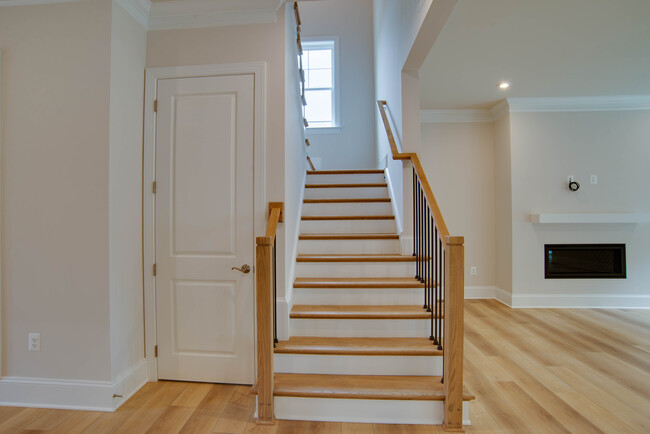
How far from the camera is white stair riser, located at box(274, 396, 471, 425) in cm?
188

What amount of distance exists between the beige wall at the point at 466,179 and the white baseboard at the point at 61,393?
13.8 ft

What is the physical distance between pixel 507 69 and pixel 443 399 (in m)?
3.32

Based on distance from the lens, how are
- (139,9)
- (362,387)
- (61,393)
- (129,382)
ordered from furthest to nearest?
1. (139,9)
2. (129,382)
3. (61,393)
4. (362,387)

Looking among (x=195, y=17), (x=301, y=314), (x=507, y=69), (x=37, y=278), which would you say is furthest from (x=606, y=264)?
(x=37, y=278)

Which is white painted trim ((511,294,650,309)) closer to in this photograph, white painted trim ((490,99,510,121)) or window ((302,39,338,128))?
white painted trim ((490,99,510,121))

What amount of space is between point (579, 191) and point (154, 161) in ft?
16.4

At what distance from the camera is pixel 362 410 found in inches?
75.0

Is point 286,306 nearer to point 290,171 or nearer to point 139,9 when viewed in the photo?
point 290,171

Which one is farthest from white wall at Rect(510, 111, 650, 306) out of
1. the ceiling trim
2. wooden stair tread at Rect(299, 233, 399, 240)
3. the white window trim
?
the ceiling trim

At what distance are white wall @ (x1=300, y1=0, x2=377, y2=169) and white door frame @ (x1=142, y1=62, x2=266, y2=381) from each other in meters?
3.32

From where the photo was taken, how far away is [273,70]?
7.70 ft

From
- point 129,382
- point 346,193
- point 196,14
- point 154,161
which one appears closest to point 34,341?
point 129,382

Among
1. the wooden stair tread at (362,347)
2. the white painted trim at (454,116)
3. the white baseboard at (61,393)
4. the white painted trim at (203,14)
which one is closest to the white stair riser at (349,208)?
→ the wooden stair tread at (362,347)

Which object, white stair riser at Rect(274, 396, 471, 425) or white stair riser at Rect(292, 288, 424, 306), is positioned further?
white stair riser at Rect(292, 288, 424, 306)
